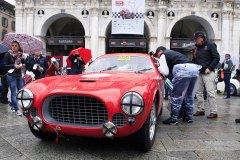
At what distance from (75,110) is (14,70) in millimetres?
3697

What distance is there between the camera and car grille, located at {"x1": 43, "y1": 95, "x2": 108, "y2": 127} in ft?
11.8

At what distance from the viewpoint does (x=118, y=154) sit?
3.83 meters

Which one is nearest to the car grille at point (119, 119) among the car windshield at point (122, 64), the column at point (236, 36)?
the car windshield at point (122, 64)

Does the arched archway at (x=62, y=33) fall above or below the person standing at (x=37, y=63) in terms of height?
above

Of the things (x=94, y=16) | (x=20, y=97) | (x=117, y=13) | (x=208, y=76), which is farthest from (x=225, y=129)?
(x=94, y=16)

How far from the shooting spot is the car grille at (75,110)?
11.8 ft

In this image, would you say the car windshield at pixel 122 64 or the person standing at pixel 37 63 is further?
the person standing at pixel 37 63

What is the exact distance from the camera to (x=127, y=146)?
418 cm

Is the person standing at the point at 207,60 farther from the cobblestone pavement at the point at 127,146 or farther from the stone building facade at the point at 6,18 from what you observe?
the stone building facade at the point at 6,18

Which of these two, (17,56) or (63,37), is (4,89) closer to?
(17,56)

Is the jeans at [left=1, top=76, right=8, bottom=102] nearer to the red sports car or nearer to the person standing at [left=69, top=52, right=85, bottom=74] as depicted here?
the person standing at [left=69, top=52, right=85, bottom=74]

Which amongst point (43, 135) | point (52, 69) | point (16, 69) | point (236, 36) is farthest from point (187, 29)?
point (43, 135)

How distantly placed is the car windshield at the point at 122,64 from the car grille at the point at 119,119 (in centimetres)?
173

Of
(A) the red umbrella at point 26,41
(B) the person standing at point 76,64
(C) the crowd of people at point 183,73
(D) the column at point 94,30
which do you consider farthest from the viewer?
(D) the column at point 94,30
